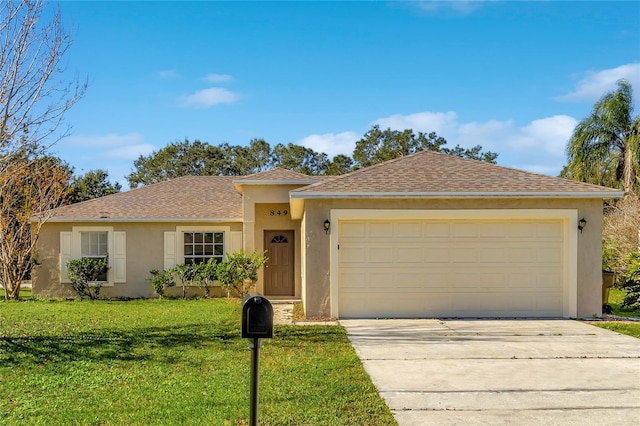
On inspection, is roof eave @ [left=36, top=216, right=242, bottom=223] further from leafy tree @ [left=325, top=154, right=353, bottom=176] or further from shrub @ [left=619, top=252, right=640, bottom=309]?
leafy tree @ [left=325, top=154, right=353, bottom=176]

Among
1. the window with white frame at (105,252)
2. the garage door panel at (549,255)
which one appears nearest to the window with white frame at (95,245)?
the window with white frame at (105,252)

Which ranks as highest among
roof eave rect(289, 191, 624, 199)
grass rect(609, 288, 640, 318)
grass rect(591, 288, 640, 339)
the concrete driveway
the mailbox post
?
roof eave rect(289, 191, 624, 199)

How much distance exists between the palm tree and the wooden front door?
55.6 ft

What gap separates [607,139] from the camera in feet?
88.8

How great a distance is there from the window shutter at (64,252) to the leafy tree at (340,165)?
80.0ft

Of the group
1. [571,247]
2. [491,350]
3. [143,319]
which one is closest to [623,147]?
[571,247]

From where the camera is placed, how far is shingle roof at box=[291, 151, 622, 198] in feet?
38.5

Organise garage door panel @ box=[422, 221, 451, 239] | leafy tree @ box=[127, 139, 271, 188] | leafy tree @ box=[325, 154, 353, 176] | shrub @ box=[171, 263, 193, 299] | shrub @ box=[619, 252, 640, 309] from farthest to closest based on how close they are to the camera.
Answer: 1. leafy tree @ box=[127, 139, 271, 188]
2. leafy tree @ box=[325, 154, 353, 176]
3. shrub @ box=[171, 263, 193, 299]
4. shrub @ box=[619, 252, 640, 309]
5. garage door panel @ box=[422, 221, 451, 239]

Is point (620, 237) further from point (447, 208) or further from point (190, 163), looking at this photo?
point (190, 163)

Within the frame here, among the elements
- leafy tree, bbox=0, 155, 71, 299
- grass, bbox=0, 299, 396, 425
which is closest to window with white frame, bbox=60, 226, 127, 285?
leafy tree, bbox=0, 155, 71, 299

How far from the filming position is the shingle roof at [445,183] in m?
11.8

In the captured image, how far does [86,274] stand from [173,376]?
36.4ft

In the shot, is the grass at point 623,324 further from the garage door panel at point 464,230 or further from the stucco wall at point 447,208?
the garage door panel at point 464,230

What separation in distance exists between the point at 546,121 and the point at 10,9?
72.4ft
